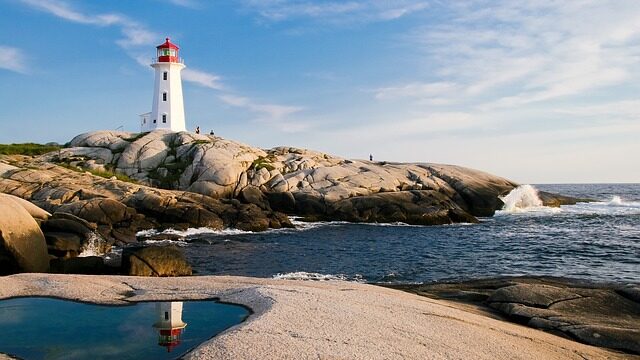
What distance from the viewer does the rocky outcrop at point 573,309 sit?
40.2 ft

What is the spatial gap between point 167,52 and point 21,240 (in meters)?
57.2

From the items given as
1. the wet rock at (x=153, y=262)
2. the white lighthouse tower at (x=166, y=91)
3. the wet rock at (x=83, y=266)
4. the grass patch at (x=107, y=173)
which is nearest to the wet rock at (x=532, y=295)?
the wet rock at (x=153, y=262)

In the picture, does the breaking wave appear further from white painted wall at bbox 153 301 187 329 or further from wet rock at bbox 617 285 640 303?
wet rock at bbox 617 285 640 303

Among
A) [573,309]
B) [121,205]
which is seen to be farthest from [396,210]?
[573,309]

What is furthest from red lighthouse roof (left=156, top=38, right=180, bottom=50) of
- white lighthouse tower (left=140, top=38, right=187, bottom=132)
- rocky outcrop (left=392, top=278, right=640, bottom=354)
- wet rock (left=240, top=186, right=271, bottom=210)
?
rocky outcrop (left=392, top=278, right=640, bottom=354)

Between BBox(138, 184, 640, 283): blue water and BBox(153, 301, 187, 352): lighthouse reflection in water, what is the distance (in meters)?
12.8

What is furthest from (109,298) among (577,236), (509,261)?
(577,236)

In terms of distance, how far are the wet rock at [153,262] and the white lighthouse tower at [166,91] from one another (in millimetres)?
53911

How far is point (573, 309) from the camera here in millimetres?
14969

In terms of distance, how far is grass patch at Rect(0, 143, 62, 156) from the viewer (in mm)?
63562

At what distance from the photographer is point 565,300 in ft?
51.3

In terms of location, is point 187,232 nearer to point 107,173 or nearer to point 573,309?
point 107,173

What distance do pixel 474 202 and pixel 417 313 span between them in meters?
53.2

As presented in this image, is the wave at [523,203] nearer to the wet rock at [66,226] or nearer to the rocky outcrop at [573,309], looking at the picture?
the rocky outcrop at [573,309]
